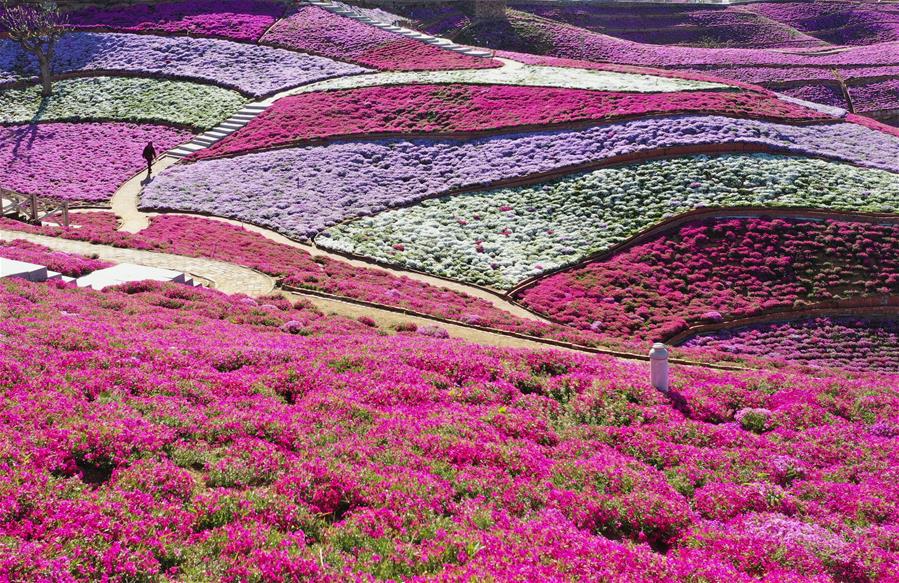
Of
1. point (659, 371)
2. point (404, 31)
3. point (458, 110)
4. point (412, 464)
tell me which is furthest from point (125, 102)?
point (412, 464)

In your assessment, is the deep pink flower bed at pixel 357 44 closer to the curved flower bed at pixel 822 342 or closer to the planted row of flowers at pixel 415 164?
the planted row of flowers at pixel 415 164

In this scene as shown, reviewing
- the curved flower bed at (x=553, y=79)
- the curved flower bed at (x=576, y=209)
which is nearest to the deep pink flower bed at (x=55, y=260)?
the curved flower bed at (x=576, y=209)

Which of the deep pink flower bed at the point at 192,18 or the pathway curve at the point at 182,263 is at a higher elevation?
the deep pink flower bed at the point at 192,18

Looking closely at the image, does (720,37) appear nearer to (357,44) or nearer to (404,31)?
(404,31)

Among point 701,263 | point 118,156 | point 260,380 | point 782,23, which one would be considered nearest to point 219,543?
point 260,380

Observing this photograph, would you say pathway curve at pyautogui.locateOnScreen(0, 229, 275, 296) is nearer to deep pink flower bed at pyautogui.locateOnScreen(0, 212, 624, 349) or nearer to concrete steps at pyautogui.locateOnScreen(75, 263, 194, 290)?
deep pink flower bed at pyautogui.locateOnScreen(0, 212, 624, 349)
